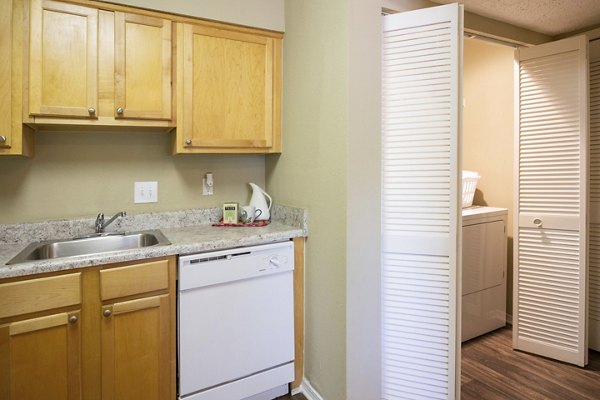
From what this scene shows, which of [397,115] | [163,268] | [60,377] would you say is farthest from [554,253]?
[60,377]

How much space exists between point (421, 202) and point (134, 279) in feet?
4.62

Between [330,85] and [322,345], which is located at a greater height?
[330,85]

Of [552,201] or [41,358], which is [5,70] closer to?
[41,358]

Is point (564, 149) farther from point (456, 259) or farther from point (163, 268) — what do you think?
point (163, 268)

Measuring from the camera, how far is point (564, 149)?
234cm

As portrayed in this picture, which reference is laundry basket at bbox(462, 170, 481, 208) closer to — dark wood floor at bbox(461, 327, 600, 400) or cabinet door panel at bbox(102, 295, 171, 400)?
dark wood floor at bbox(461, 327, 600, 400)

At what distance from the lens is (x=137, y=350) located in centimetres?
160

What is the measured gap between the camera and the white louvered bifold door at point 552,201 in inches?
89.9

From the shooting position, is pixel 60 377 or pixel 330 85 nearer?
pixel 60 377

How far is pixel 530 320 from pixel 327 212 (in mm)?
1840

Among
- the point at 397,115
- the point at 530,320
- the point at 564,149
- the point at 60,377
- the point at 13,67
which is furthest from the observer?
the point at 530,320

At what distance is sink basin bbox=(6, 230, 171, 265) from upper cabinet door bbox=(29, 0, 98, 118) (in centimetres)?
65

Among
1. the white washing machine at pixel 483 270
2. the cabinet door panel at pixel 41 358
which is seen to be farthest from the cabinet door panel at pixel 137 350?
the white washing machine at pixel 483 270

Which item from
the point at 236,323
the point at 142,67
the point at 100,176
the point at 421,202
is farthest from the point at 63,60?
the point at 421,202
